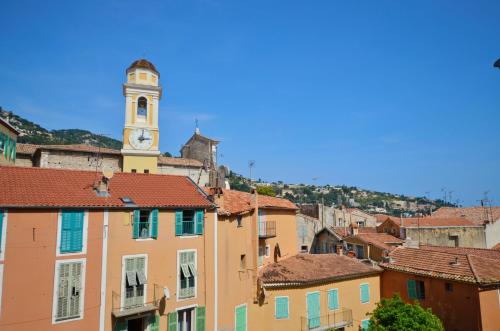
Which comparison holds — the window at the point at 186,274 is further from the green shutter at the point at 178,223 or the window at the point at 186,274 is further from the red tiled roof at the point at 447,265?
the red tiled roof at the point at 447,265

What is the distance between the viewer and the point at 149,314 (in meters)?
18.4

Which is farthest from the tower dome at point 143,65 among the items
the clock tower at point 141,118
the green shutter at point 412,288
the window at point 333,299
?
the green shutter at point 412,288

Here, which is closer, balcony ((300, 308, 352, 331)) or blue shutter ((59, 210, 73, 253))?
blue shutter ((59, 210, 73, 253))

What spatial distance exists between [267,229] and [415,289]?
12.2m

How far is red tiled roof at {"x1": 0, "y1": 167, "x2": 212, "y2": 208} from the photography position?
16484 mm

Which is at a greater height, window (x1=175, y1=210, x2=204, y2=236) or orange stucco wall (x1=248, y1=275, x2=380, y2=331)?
window (x1=175, y1=210, x2=204, y2=236)

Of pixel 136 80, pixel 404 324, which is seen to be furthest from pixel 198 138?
pixel 404 324

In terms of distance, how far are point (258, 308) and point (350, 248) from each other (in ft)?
60.0

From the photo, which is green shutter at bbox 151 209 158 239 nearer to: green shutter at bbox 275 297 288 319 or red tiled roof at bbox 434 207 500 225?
green shutter at bbox 275 297 288 319

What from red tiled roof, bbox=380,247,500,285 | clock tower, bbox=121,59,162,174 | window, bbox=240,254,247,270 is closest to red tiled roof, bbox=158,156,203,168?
clock tower, bbox=121,59,162,174

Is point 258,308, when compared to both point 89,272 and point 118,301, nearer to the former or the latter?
point 118,301

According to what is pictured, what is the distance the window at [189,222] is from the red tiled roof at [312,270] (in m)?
6.76

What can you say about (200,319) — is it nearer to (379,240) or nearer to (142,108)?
(142,108)

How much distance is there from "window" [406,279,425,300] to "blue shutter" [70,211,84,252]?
2364 cm
